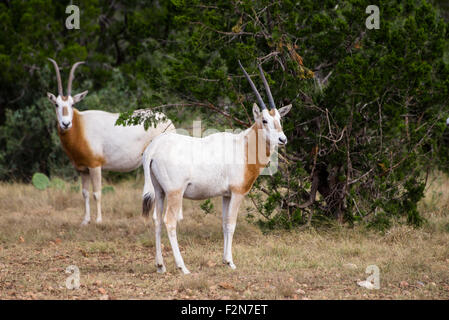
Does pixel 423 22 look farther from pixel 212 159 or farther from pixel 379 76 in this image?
pixel 212 159

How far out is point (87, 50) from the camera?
15102 millimetres

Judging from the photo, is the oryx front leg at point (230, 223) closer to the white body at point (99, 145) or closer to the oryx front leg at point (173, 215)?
the oryx front leg at point (173, 215)

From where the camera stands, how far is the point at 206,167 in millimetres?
6938

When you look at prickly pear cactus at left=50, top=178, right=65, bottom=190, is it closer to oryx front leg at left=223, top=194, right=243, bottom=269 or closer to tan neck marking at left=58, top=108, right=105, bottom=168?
tan neck marking at left=58, top=108, right=105, bottom=168

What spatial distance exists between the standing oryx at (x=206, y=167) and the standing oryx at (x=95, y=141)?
3314 mm

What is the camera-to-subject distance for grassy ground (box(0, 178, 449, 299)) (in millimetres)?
6074

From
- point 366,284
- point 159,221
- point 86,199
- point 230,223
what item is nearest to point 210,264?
point 230,223

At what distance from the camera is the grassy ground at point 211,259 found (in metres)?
6.07

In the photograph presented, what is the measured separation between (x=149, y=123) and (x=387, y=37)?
3.51 metres

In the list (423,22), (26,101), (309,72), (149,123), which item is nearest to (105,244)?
(149,123)

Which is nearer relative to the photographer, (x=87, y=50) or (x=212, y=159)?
(x=212, y=159)

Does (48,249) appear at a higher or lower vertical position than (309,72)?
lower

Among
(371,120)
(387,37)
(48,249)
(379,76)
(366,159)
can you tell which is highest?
(387,37)

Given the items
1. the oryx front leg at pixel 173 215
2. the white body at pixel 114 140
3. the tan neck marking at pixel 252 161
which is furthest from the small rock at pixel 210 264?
the white body at pixel 114 140
